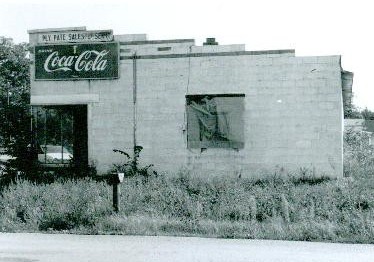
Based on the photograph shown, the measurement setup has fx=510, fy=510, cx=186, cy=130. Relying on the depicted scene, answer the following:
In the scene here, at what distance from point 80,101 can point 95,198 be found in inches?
211

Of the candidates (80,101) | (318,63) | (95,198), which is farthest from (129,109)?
(318,63)

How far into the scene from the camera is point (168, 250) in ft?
26.5

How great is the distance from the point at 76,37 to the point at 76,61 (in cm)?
79

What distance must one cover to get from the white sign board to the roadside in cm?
878

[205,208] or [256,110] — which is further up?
[256,110]

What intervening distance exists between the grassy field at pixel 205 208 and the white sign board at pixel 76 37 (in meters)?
4.69

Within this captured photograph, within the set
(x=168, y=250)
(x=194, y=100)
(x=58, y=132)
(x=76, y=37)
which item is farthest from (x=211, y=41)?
(x=168, y=250)

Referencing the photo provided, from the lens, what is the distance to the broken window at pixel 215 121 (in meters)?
15.7

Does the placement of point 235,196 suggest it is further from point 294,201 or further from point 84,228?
point 84,228

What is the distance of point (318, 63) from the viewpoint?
1534cm

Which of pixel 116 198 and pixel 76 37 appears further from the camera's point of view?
pixel 76 37

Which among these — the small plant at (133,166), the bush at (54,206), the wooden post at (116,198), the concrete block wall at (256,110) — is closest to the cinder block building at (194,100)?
the concrete block wall at (256,110)

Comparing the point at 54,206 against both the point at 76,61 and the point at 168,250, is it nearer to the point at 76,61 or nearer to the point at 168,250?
the point at 168,250

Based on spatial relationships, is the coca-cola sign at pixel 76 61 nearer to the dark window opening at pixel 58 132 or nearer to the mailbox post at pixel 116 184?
the dark window opening at pixel 58 132
